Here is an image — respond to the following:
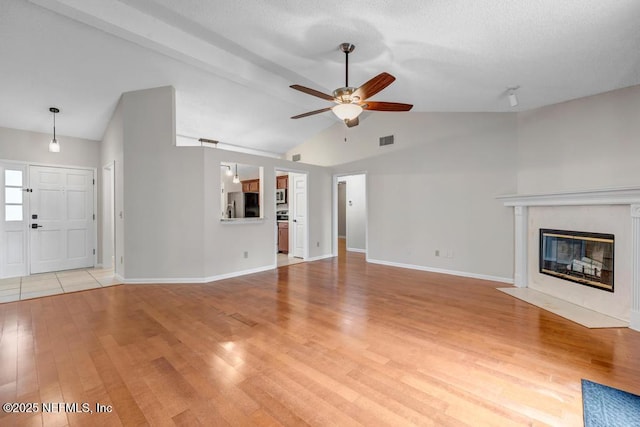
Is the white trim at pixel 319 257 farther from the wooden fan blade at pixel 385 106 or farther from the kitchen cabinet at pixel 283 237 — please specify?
the wooden fan blade at pixel 385 106

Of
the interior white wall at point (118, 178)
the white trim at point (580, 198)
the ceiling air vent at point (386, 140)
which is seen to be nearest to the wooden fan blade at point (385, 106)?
the white trim at point (580, 198)

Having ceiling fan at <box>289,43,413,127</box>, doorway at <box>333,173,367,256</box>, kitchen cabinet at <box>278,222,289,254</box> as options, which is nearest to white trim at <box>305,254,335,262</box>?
doorway at <box>333,173,367,256</box>

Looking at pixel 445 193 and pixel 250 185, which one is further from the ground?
pixel 250 185

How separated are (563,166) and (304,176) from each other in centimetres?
470

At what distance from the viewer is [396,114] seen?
5668 millimetres

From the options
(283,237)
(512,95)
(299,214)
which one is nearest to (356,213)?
(299,214)

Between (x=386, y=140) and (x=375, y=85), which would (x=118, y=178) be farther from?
(x=386, y=140)

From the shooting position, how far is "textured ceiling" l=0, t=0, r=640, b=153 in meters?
2.29

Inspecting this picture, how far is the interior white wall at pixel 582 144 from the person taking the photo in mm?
3260

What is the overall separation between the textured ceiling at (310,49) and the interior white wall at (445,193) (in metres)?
0.68

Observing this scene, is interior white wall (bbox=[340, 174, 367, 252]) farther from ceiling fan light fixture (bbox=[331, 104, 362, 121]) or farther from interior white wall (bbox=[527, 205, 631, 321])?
ceiling fan light fixture (bbox=[331, 104, 362, 121])

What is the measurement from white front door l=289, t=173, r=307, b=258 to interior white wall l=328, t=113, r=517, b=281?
1.50 meters

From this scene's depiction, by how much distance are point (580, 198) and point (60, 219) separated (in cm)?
854

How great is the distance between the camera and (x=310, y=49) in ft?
10.4
